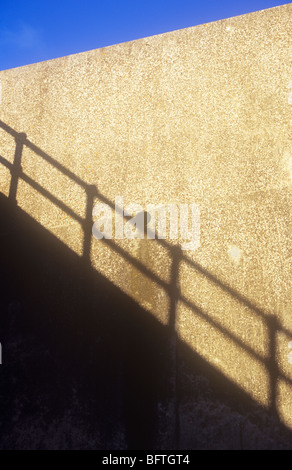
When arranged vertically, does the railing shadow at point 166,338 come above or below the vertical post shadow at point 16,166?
below

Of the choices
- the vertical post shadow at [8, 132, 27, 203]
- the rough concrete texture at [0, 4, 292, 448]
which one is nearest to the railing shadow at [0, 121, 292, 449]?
the rough concrete texture at [0, 4, 292, 448]

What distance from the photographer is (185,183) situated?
13.0 ft

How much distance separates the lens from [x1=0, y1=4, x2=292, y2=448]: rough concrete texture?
3389 millimetres

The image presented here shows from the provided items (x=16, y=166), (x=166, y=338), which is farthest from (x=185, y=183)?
(x=16, y=166)

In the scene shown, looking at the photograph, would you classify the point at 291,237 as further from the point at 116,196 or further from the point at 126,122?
the point at 126,122

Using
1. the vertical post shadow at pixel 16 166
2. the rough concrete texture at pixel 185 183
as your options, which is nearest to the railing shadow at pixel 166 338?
the rough concrete texture at pixel 185 183

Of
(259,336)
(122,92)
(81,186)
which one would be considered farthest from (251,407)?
(122,92)

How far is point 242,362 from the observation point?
336cm

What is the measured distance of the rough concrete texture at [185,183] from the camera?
3.39 meters

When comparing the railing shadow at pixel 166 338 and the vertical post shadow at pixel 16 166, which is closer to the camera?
the railing shadow at pixel 166 338

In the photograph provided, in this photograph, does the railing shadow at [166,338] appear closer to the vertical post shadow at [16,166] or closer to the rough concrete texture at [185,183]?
the rough concrete texture at [185,183]

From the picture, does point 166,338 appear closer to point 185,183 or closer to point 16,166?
point 185,183

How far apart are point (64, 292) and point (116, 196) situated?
1341 mm

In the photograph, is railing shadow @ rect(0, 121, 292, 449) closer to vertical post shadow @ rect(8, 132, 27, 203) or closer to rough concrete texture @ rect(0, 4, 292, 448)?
rough concrete texture @ rect(0, 4, 292, 448)
